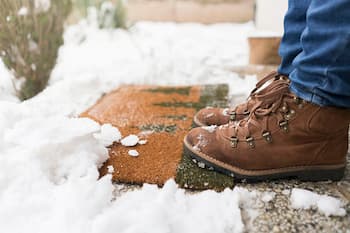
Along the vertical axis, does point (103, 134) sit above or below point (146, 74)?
above

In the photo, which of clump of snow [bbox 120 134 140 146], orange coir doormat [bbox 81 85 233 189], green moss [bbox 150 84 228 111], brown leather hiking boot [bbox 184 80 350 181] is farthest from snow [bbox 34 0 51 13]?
brown leather hiking boot [bbox 184 80 350 181]

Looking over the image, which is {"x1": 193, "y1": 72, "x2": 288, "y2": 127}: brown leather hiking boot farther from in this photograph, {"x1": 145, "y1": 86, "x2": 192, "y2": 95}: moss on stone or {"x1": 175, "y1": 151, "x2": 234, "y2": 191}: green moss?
{"x1": 145, "y1": 86, "x2": 192, "y2": 95}: moss on stone

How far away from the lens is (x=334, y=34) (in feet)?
1.81

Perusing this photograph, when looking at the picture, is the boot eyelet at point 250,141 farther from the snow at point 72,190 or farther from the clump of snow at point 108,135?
the clump of snow at point 108,135

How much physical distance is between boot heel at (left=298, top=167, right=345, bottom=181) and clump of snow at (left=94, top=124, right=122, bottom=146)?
473mm

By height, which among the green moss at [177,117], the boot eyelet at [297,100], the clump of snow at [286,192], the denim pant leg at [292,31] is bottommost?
the green moss at [177,117]

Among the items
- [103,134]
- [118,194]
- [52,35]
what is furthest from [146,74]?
[118,194]

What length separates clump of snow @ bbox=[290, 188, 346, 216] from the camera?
0.58 meters

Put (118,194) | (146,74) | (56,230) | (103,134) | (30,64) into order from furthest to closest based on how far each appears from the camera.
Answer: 1. (146,74)
2. (30,64)
3. (103,134)
4. (118,194)
5. (56,230)

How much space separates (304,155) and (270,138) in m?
0.07

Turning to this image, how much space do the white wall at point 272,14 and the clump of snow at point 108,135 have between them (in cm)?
132

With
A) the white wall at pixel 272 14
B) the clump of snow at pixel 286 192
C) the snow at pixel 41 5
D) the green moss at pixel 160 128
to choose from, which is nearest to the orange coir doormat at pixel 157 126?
the green moss at pixel 160 128

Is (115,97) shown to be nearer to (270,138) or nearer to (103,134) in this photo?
(103,134)

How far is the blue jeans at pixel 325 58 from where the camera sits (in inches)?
21.5
